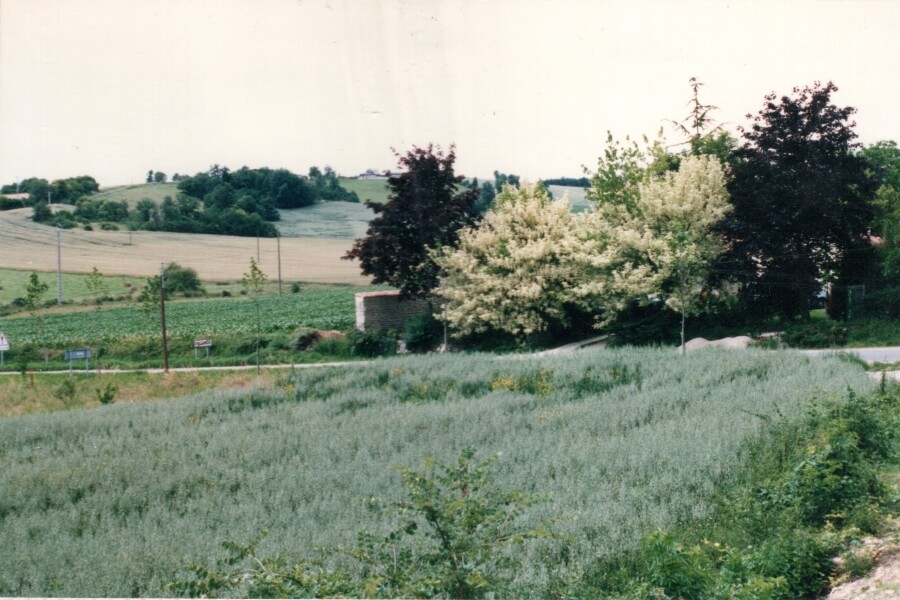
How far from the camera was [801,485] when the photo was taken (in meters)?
6.88

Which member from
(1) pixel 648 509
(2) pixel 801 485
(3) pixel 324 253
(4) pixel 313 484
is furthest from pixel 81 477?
(3) pixel 324 253

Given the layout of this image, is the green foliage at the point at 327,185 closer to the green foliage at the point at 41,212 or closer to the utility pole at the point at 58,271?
the green foliage at the point at 41,212

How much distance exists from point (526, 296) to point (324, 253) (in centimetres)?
597

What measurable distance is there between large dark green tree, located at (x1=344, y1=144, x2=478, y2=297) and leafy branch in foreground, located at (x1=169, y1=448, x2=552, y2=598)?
58.2 ft

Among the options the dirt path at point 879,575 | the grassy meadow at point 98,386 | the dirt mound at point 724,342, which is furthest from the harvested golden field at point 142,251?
the dirt path at point 879,575

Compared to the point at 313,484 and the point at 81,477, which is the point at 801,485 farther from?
the point at 81,477

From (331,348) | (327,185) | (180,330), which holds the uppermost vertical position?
(327,185)

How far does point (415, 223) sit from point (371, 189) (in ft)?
7.23

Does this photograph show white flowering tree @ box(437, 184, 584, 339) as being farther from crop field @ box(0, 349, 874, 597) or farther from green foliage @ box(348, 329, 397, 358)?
crop field @ box(0, 349, 874, 597)

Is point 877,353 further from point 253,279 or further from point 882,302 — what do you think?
point 253,279

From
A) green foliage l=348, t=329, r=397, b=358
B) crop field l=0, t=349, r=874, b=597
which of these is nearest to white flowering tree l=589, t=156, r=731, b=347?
crop field l=0, t=349, r=874, b=597

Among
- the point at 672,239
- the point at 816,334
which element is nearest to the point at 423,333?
the point at 672,239

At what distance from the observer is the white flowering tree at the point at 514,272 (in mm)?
22625

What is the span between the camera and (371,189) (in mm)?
22516
